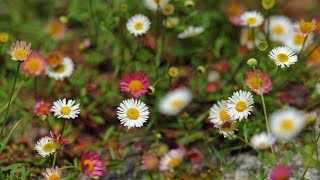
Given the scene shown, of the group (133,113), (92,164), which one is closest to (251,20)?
(133,113)

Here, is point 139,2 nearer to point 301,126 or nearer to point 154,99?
point 154,99

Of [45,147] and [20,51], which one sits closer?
[45,147]

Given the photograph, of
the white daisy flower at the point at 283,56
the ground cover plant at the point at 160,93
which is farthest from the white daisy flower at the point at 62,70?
the white daisy flower at the point at 283,56

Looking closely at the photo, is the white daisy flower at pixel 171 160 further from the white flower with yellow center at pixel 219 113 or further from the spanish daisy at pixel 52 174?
the spanish daisy at pixel 52 174

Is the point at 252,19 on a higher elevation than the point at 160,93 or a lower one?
higher

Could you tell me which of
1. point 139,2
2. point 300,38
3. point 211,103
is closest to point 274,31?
point 300,38

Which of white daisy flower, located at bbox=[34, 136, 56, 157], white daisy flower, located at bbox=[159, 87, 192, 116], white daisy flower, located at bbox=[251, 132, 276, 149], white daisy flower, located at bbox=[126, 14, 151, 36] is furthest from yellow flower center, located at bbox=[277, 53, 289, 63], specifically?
white daisy flower, located at bbox=[34, 136, 56, 157]

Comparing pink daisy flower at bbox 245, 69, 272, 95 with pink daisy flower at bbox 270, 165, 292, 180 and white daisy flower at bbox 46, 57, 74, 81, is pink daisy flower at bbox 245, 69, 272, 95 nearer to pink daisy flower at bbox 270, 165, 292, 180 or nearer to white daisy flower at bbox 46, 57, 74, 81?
pink daisy flower at bbox 270, 165, 292, 180

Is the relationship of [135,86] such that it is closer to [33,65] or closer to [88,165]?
[88,165]
